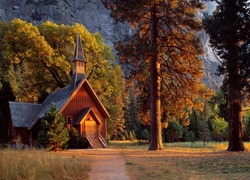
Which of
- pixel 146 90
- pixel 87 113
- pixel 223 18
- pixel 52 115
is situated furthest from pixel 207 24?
pixel 87 113

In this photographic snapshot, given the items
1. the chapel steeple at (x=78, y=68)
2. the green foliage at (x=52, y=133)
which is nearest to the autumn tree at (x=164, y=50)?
the green foliage at (x=52, y=133)

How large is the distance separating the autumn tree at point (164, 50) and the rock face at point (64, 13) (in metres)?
63.0

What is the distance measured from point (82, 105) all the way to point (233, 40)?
53.9 ft

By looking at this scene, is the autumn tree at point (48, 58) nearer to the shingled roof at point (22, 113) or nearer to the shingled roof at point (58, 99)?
the shingled roof at point (22, 113)

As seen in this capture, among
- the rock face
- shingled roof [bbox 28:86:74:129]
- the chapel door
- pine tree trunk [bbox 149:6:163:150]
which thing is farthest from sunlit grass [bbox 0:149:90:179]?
the rock face

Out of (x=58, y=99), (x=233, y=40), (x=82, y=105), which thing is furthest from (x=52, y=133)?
(x=233, y=40)

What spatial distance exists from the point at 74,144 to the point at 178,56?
1174 centimetres

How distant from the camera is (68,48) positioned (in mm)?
37125

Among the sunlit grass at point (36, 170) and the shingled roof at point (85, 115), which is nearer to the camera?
the sunlit grass at point (36, 170)

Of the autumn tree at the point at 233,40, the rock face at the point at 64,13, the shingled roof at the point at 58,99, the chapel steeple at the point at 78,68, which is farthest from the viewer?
the rock face at the point at 64,13

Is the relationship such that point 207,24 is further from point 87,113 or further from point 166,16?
point 87,113

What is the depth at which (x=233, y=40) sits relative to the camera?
53.1 ft

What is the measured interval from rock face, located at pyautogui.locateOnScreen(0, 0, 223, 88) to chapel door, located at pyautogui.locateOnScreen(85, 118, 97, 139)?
191ft

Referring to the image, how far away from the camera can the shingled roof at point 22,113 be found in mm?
28938
